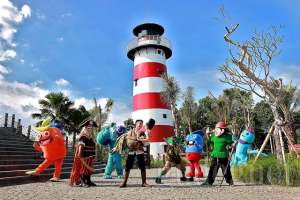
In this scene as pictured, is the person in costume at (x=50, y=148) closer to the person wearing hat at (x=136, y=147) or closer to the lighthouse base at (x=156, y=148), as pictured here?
the person wearing hat at (x=136, y=147)

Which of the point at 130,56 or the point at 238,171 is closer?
the point at 238,171

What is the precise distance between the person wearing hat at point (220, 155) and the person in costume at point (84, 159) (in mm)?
3068

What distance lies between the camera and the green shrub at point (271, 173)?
836 centimetres

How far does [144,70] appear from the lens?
97.7ft

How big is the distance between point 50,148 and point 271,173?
6.22 metres

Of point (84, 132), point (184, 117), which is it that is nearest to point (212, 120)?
point (184, 117)

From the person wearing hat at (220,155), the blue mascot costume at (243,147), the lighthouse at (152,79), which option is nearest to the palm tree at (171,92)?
the lighthouse at (152,79)

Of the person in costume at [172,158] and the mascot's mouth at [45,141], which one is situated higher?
the mascot's mouth at [45,141]

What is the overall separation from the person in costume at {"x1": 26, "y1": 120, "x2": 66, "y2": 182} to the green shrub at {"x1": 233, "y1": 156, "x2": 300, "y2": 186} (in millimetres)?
5456

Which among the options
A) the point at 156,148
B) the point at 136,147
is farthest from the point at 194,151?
the point at 156,148

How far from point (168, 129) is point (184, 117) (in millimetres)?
10650

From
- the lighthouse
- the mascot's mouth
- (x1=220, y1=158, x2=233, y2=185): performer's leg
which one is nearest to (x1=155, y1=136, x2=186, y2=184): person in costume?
(x1=220, y1=158, x2=233, y2=185): performer's leg

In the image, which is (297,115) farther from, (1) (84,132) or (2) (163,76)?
(1) (84,132)

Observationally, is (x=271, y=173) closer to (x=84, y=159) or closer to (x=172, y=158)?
(x=172, y=158)
